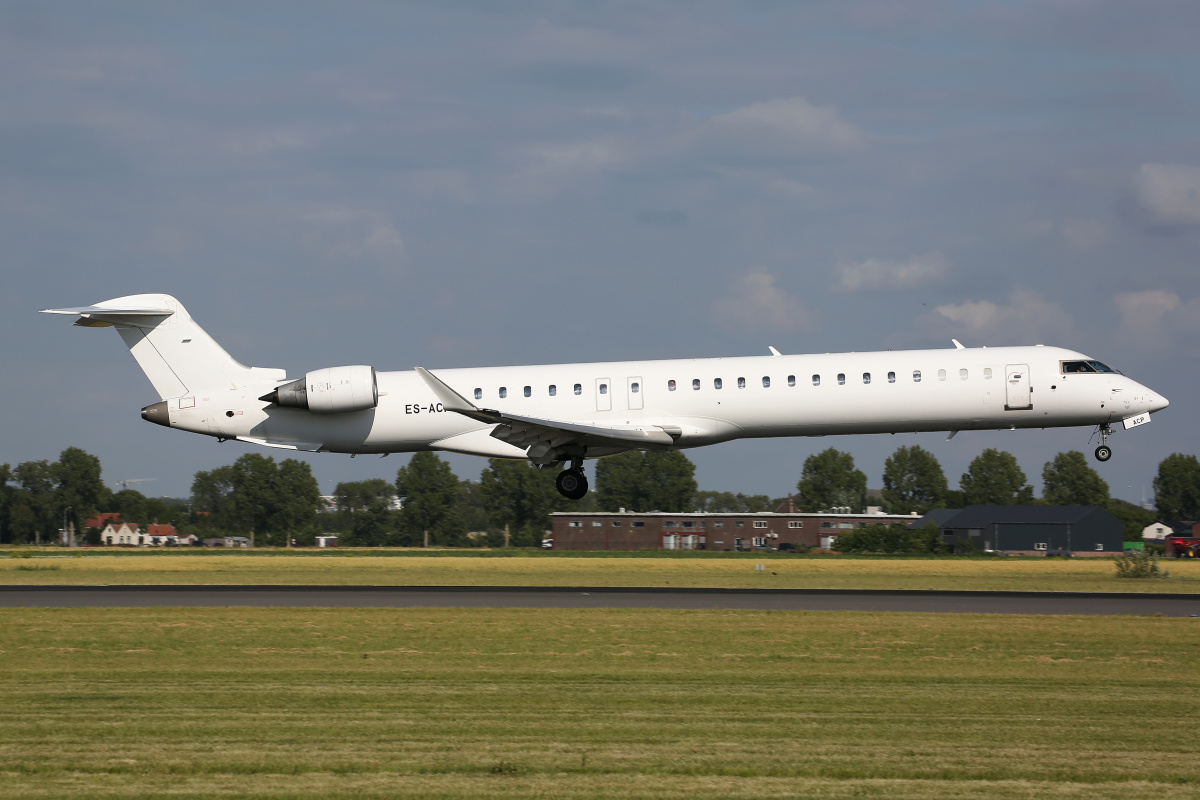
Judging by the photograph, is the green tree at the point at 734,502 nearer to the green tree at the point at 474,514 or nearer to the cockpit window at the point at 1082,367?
the green tree at the point at 474,514

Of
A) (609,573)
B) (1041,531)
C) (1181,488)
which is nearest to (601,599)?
(609,573)

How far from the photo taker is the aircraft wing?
84.8 feet

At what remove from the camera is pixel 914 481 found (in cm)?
A: 11638

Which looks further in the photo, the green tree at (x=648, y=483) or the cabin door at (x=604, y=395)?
the green tree at (x=648, y=483)

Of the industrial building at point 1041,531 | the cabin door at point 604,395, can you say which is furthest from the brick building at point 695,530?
the cabin door at point 604,395

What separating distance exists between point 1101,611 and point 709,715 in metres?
14.4

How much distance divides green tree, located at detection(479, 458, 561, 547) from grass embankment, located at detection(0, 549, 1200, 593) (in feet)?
153

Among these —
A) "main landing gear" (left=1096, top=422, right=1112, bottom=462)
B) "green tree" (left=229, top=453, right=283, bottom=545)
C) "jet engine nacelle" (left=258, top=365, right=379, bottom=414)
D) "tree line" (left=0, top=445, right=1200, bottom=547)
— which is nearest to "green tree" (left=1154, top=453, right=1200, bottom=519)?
"tree line" (left=0, top=445, right=1200, bottom=547)

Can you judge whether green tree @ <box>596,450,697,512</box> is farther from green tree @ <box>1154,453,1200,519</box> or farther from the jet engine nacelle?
the jet engine nacelle

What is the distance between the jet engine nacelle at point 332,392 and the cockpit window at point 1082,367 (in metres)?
17.1

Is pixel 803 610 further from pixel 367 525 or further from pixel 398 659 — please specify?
pixel 367 525

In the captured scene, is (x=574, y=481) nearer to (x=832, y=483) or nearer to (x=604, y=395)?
(x=604, y=395)

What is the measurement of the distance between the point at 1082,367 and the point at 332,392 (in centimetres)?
1851

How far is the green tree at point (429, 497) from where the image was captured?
316 ft
